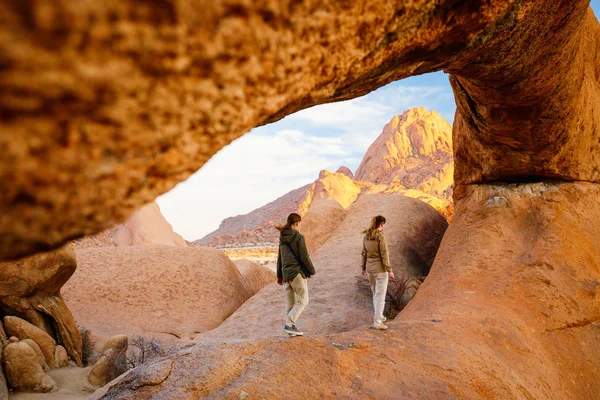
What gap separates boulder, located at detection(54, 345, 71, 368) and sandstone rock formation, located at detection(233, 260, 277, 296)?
18.9ft

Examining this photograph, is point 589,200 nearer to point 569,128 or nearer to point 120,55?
point 569,128

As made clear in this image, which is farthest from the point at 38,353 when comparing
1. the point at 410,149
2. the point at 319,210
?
the point at 410,149

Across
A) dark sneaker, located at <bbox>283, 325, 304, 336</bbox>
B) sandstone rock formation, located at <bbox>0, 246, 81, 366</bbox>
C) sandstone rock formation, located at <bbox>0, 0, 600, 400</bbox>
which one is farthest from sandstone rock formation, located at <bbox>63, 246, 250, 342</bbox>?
sandstone rock formation, located at <bbox>0, 0, 600, 400</bbox>

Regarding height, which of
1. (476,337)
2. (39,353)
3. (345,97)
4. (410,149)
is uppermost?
(410,149)

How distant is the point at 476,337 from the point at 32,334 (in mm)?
6164

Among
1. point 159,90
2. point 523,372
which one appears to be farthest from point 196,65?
point 523,372

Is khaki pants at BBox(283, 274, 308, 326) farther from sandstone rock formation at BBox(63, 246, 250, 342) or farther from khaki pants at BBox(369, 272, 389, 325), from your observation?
sandstone rock formation at BBox(63, 246, 250, 342)

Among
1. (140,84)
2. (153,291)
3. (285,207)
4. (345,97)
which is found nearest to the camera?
(140,84)

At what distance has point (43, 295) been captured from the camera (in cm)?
713

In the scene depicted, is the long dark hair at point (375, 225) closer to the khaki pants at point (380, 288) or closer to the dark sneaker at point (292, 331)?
the khaki pants at point (380, 288)

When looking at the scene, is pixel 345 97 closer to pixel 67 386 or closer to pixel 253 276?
pixel 67 386

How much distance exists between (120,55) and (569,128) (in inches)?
229

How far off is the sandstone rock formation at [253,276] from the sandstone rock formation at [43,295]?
5419 millimetres

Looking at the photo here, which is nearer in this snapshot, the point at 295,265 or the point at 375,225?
the point at 295,265
